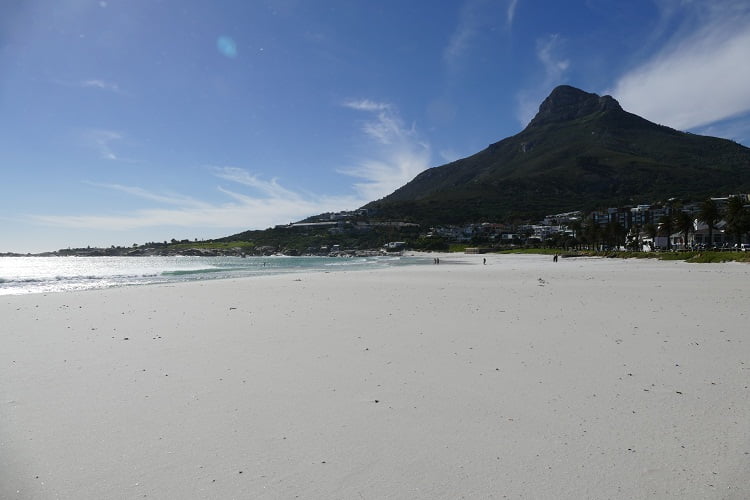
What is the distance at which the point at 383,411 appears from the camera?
462 cm

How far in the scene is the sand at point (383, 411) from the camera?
3279 mm

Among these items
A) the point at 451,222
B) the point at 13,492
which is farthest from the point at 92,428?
the point at 451,222

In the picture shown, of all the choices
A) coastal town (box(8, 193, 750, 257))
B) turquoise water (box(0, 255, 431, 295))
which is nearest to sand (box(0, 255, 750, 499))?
turquoise water (box(0, 255, 431, 295))

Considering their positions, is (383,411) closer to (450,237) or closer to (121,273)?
(121,273)

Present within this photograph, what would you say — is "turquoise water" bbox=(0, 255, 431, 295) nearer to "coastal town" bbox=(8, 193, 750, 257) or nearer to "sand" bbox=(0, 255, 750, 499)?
"sand" bbox=(0, 255, 750, 499)

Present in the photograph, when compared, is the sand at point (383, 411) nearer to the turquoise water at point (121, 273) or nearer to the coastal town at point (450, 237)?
the turquoise water at point (121, 273)

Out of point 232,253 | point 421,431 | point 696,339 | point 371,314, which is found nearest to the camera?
point 421,431

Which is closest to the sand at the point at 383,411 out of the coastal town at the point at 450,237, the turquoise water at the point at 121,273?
the turquoise water at the point at 121,273

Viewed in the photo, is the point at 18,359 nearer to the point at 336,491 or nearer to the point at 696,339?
the point at 336,491

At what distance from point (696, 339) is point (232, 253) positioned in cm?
15849

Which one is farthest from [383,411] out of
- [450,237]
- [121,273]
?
[450,237]

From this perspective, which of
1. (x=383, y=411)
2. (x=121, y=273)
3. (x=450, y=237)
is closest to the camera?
(x=383, y=411)

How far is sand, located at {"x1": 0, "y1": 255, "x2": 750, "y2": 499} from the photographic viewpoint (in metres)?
3.28

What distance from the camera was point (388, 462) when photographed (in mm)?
3549
